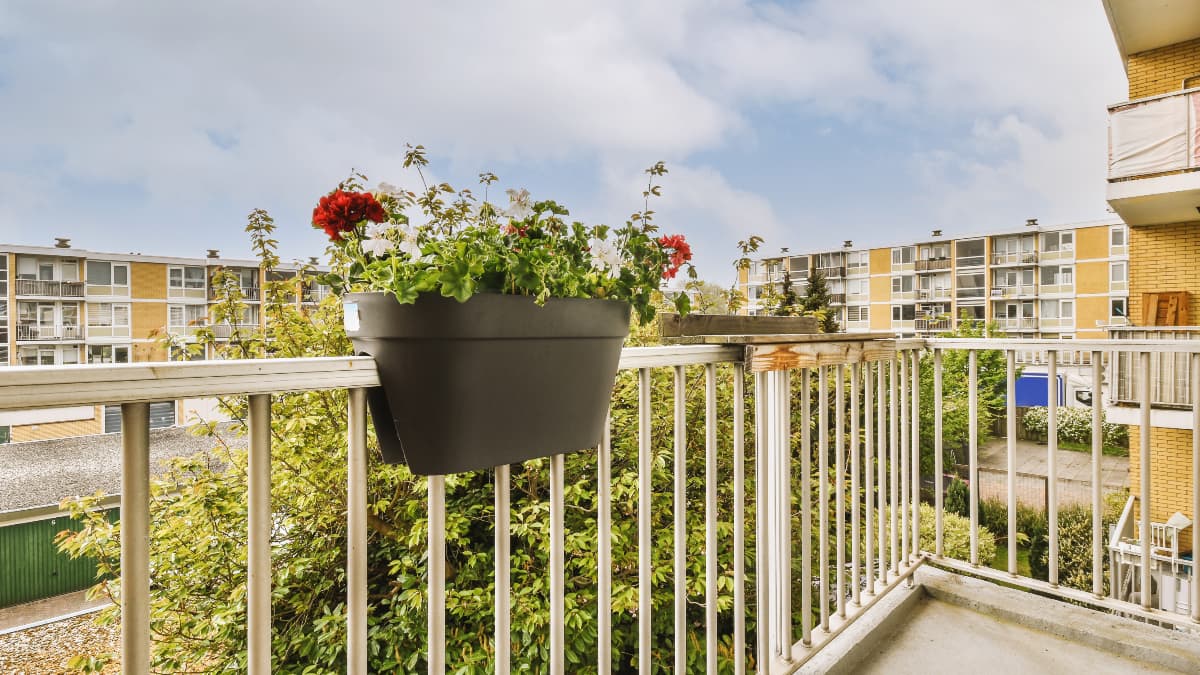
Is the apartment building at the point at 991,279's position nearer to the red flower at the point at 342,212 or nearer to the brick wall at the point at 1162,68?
the brick wall at the point at 1162,68

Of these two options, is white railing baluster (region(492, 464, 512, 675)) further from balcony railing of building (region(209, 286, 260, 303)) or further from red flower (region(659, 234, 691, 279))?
balcony railing of building (region(209, 286, 260, 303))

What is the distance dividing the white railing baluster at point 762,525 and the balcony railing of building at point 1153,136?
6.40 m

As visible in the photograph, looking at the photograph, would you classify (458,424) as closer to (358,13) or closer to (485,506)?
(485,506)

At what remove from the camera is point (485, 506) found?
356cm

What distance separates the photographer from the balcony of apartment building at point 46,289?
594 cm

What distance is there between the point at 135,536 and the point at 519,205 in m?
0.56

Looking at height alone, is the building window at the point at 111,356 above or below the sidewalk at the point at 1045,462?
above

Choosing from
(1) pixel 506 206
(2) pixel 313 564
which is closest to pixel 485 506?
(2) pixel 313 564

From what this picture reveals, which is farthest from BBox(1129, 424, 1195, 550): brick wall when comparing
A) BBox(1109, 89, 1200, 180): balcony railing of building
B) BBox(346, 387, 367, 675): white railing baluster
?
BBox(346, 387, 367, 675): white railing baluster

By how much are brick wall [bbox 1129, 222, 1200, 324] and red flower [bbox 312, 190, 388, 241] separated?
8.70m

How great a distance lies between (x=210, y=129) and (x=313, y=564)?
755 centimetres

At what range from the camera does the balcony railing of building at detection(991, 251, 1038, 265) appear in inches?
834

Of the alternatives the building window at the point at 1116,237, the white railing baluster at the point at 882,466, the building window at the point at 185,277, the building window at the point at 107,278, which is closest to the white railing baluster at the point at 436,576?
the white railing baluster at the point at 882,466

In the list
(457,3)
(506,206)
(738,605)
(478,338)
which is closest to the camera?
(478,338)
